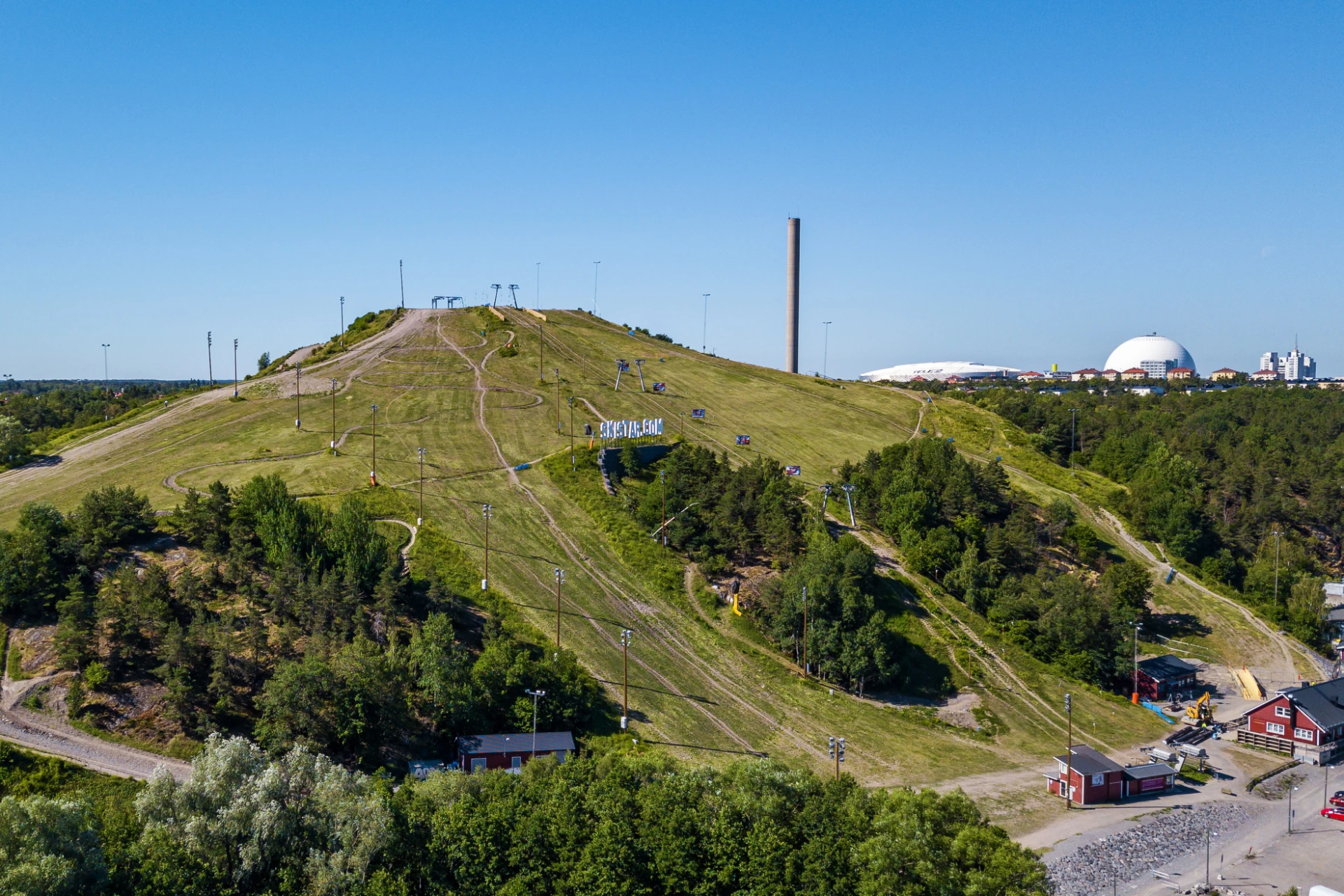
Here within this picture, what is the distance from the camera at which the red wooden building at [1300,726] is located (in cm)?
6269

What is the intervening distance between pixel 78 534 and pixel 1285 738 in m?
81.4

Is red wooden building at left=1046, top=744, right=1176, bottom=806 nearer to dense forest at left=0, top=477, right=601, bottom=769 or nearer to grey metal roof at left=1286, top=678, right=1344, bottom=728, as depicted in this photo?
grey metal roof at left=1286, top=678, right=1344, bottom=728

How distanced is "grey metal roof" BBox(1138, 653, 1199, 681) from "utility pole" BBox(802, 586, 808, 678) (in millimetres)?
27790

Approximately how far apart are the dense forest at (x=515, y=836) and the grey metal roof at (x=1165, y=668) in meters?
42.9

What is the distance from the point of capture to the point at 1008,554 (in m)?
84.2

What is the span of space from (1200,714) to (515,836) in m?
55.3

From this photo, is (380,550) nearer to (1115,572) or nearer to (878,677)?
(878,677)

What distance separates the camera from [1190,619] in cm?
8562

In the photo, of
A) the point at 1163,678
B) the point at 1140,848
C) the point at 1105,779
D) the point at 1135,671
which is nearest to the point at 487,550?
the point at 1105,779

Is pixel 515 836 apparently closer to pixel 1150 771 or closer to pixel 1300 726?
pixel 1150 771

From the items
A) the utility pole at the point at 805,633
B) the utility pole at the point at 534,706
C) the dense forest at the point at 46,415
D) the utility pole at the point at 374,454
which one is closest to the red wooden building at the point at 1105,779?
the utility pole at the point at 805,633

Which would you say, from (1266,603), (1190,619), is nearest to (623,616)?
(1190,619)

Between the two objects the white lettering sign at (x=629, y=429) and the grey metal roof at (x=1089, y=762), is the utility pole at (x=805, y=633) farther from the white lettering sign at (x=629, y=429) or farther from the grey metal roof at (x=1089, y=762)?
the white lettering sign at (x=629, y=429)

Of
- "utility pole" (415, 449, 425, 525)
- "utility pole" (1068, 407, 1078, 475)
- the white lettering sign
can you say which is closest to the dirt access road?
"utility pole" (415, 449, 425, 525)
